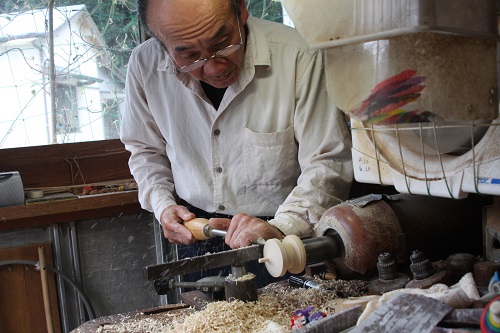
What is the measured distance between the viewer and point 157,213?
7.66ft

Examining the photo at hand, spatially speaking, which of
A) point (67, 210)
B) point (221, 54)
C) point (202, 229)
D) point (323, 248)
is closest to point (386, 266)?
point (323, 248)

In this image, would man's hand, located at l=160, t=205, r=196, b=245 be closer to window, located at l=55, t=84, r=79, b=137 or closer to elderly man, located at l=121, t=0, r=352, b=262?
elderly man, located at l=121, t=0, r=352, b=262

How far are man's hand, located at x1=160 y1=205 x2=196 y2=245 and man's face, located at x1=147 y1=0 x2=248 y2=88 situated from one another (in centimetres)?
50

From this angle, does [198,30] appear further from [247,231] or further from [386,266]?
[386,266]

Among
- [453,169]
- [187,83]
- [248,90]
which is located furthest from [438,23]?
[187,83]

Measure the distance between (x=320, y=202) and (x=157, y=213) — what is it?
2.44ft

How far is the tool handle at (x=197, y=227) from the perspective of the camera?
194 cm

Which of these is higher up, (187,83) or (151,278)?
(187,83)

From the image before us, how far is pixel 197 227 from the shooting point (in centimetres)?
196

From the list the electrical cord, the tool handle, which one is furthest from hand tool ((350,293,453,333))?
the electrical cord

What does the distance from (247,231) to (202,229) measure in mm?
317

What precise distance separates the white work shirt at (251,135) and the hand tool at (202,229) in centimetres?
20

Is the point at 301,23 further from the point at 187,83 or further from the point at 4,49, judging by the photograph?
the point at 4,49

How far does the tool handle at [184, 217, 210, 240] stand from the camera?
6.36ft
